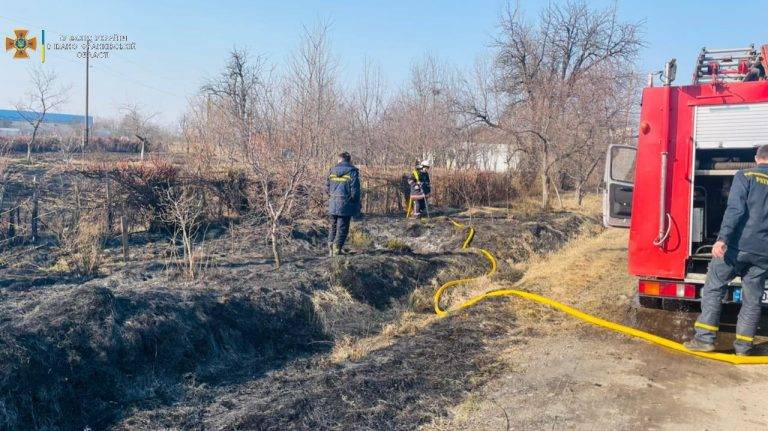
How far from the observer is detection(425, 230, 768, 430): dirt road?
13.3 ft

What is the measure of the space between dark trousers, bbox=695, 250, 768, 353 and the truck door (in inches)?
46.2

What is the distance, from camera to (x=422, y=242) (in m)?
12.4

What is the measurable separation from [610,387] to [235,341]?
11.8 ft

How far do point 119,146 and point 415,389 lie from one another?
146 feet

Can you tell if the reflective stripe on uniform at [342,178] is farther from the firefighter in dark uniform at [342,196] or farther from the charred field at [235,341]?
the charred field at [235,341]

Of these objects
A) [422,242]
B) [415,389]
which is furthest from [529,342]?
[422,242]

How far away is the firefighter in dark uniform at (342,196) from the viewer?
9.17 m

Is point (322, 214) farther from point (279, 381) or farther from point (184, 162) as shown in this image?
point (279, 381)

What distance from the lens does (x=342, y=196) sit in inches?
361

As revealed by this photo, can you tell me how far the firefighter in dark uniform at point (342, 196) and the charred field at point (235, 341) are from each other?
421 mm

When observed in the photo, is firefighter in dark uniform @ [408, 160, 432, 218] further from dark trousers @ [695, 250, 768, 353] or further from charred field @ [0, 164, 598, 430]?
dark trousers @ [695, 250, 768, 353]

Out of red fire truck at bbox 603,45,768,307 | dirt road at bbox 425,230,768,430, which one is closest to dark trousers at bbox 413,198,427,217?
dirt road at bbox 425,230,768,430

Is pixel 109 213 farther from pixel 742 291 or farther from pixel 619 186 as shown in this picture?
pixel 742 291

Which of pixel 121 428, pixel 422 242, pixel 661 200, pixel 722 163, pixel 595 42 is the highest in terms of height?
pixel 595 42
